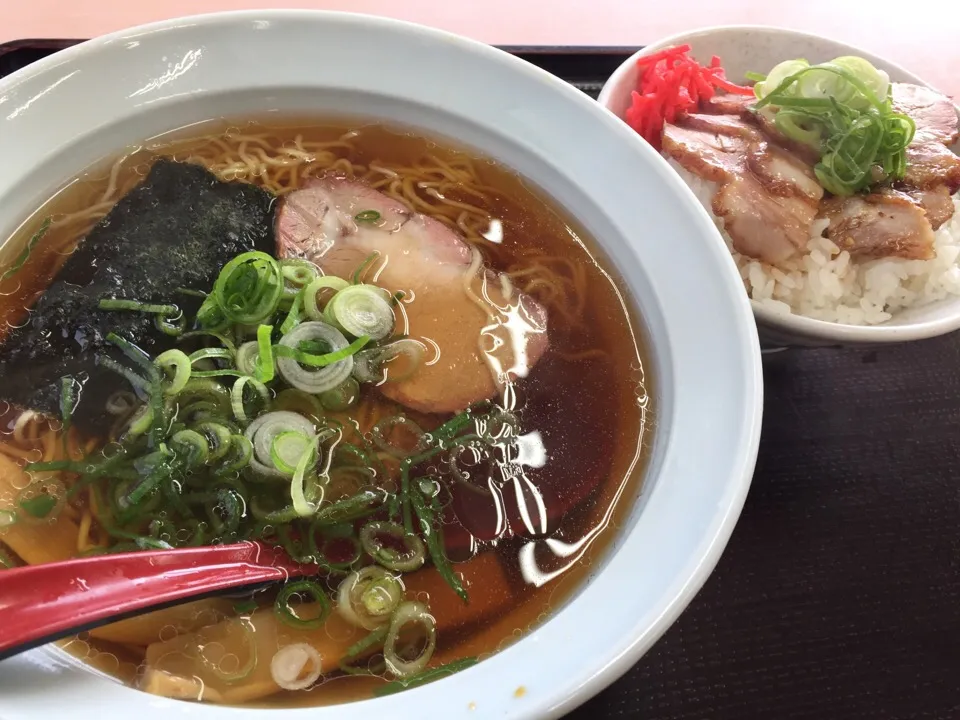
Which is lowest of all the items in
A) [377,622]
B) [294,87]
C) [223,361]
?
[377,622]

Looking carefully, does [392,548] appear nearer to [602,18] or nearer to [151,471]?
[151,471]

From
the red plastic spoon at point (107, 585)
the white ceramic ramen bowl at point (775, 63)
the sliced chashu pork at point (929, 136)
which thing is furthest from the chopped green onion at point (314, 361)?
the sliced chashu pork at point (929, 136)

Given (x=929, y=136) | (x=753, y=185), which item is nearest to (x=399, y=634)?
(x=753, y=185)

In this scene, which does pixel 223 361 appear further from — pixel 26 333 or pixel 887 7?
pixel 887 7

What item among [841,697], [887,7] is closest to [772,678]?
[841,697]

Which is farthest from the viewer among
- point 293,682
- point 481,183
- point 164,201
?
point 481,183

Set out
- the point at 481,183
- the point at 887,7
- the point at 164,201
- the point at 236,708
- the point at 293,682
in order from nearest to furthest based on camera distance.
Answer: the point at 236,708, the point at 293,682, the point at 164,201, the point at 481,183, the point at 887,7

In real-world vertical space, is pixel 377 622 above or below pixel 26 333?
below
